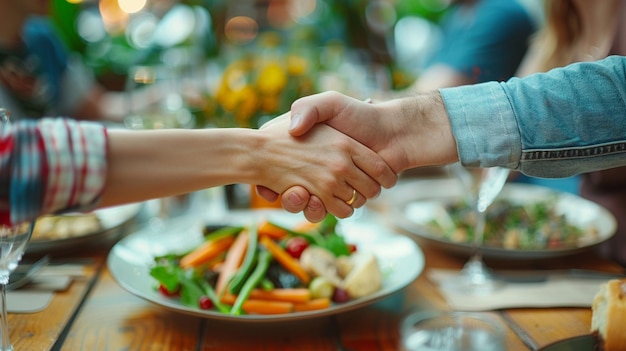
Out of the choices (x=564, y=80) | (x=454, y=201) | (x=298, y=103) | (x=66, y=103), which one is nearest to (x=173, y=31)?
(x=66, y=103)

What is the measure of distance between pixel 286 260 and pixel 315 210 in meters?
0.11

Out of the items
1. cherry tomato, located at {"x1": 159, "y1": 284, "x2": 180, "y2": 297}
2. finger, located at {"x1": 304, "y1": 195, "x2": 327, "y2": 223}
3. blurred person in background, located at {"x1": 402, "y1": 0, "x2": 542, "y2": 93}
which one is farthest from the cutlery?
blurred person in background, located at {"x1": 402, "y1": 0, "x2": 542, "y2": 93}

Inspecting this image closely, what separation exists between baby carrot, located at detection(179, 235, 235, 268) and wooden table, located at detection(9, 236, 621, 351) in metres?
0.10

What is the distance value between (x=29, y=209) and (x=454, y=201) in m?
1.13

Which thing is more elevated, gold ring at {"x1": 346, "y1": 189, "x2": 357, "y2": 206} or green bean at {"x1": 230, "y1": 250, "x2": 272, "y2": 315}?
gold ring at {"x1": 346, "y1": 189, "x2": 357, "y2": 206}

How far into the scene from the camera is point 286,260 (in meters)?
1.07

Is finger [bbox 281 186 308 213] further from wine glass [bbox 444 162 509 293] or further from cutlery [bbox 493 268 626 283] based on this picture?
cutlery [bbox 493 268 626 283]

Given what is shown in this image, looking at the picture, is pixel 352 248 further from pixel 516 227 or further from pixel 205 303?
pixel 516 227

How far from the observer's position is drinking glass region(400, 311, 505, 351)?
85cm

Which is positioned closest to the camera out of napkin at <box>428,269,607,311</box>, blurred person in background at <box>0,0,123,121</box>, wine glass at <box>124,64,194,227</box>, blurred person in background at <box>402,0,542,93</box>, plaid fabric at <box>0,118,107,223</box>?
plaid fabric at <box>0,118,107,223</box>

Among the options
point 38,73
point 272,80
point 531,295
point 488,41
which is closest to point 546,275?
point 531,295

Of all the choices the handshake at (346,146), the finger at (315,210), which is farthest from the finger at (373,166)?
the finger at (315,210)

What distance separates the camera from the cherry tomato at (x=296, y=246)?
3.63ft

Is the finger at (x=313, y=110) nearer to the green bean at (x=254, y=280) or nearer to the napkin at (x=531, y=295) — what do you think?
the green bean at (x=254, y=280)
